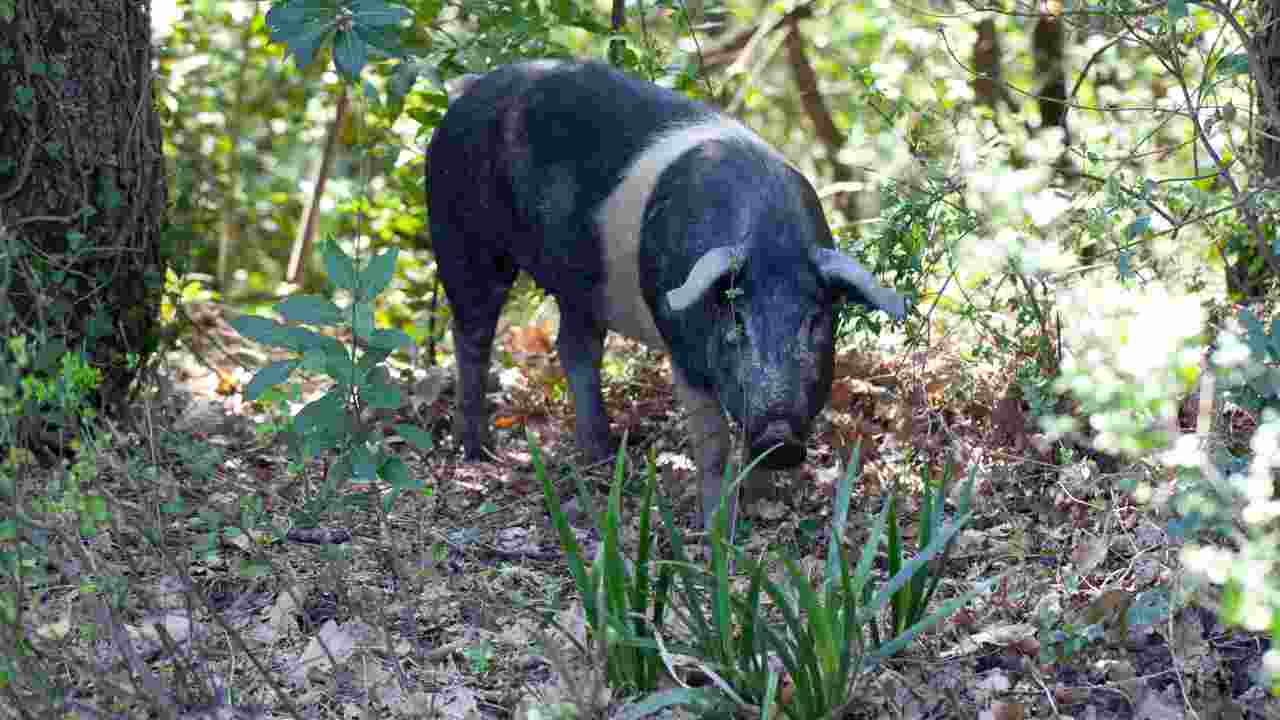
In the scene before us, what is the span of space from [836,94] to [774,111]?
53cm

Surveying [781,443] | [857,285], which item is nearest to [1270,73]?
[857,285]

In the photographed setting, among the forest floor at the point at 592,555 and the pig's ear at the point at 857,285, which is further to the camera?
the pig's ear at the point at 857,285

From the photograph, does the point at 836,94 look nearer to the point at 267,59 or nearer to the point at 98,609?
the point at 267,59

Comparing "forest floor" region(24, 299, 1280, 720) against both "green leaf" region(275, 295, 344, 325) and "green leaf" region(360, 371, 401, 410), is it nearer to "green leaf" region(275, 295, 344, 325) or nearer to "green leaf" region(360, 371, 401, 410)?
"green leaf" region(360, 371, 401, 410)

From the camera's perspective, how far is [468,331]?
5797mm

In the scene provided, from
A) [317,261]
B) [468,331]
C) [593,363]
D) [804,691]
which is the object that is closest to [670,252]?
[593,363]

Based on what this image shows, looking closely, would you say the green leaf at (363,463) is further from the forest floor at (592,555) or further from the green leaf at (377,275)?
the green leaf at (377,275)

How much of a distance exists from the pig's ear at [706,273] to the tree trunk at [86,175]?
189 cm

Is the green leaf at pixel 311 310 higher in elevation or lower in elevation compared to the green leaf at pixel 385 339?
higher

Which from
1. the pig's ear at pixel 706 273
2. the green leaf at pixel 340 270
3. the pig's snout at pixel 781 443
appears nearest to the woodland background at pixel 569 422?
the green leaf at pixel 340 270

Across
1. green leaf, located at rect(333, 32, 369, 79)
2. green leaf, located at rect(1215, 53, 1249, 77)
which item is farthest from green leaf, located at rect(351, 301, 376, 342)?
green leaf, located at rect(1215, 53, 1249, 77)

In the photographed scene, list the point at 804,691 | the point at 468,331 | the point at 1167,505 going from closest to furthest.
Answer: the point at 804,691, the point at 1167,505, the point at 468,331

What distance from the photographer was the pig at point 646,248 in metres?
4.28

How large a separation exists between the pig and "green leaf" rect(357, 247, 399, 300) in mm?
733
